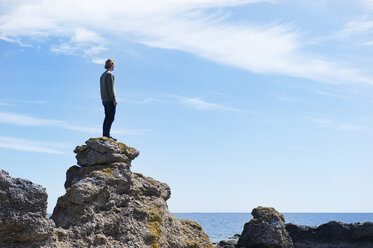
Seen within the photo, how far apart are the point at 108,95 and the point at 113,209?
15.7ft

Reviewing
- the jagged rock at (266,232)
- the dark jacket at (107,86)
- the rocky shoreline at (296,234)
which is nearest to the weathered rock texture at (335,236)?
the rocky shoreline at (296,234)

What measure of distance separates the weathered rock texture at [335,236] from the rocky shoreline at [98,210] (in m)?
20.0

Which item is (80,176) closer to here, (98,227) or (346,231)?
(98,227)

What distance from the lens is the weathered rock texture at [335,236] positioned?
105 feet

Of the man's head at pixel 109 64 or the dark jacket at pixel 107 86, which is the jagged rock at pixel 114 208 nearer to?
the dark jacket at pixel 107 86

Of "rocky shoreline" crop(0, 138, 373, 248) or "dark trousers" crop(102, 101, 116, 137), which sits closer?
"rocky shoreline" crop(0, 138, 373, 248)

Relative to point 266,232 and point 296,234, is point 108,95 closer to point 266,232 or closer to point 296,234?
point 266,232

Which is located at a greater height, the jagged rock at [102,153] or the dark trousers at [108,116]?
the dark trousers at [108,116]

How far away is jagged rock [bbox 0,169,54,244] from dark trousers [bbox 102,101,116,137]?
5911 millimetres

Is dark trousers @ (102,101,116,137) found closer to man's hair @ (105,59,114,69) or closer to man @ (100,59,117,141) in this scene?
man @ (100,59,117,141)

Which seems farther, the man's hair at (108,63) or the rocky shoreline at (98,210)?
the man's hair at (108,63)

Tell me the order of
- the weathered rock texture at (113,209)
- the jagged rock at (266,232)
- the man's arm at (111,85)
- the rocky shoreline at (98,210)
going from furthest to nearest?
1. the jagged rock at (266,232)
2. the man's arm at (111,85)
3. the weathered rock texture at (113,209)
4. the rocky shoreline at (98,210)

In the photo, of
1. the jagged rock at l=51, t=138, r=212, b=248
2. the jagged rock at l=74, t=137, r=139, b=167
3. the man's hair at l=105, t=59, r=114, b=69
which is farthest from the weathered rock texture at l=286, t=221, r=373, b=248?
the man's hair at l=105, t=59, r=114, b=69

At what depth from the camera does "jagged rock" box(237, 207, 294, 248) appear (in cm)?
2766
